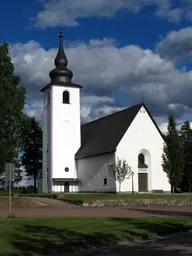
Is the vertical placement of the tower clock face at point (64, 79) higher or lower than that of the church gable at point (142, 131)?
higher

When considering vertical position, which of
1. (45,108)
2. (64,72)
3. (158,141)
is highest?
(64,72)

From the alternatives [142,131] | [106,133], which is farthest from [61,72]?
[142,131]

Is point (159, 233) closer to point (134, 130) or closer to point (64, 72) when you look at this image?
point (134, 130)

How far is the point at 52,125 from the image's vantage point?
63.2m

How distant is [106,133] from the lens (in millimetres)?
59969

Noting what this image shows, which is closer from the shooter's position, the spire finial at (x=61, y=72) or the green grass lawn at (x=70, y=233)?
the green grass lawn at (x=70, y=233)

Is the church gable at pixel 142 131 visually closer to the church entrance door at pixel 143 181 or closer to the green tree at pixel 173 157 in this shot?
the green tree at pixel 173 157

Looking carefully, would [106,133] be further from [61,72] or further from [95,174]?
[61,72]

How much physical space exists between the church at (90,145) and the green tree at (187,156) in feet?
42.9

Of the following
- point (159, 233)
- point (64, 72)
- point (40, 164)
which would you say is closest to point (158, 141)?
point (64, 72)

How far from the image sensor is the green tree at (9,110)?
39.6 m

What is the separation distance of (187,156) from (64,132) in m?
21.8

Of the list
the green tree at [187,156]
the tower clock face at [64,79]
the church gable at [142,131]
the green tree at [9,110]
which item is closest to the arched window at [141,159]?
the church gable at [142,131]

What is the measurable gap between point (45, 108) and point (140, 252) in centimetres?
5671
